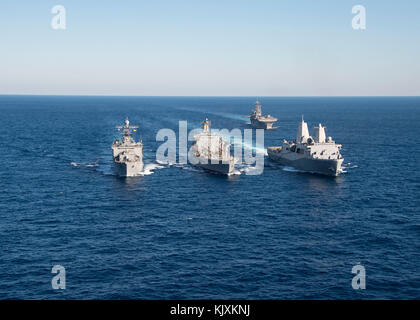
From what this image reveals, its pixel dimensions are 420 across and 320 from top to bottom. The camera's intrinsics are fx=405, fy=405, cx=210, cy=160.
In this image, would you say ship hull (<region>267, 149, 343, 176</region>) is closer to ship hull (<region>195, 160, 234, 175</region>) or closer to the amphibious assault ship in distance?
the amphibious assault ship in distance

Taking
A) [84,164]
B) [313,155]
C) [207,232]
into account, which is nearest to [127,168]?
[84,164]

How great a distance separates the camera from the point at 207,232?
63969mm

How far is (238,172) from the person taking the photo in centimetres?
10706

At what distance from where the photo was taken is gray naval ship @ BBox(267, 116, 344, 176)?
103000 millimetres

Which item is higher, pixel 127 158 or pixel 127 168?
pixel 127 158

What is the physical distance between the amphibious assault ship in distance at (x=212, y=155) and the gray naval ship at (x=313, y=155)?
18105 millimetres

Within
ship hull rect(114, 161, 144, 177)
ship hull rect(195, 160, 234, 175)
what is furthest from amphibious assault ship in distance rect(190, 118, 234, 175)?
ship hull rect(114, 161, 144, 177)

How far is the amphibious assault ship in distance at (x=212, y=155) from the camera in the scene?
341 ft

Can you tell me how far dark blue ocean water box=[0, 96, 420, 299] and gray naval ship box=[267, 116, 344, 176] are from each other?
3.87 metres

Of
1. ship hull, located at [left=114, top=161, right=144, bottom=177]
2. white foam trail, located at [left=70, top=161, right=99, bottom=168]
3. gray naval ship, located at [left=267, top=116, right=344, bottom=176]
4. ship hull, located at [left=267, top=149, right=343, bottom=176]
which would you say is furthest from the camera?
white foam trail, located at [left=70, top=161, right=99, bottom=168]

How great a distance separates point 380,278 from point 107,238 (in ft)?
125

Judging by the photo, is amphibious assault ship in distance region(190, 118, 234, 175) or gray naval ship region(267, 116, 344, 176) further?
amphibious assault ship in distance region(190, 118, 234, 175)

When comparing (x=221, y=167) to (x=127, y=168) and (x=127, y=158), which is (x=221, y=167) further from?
(x=127, y=158)

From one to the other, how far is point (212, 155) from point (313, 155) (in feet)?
89.3
